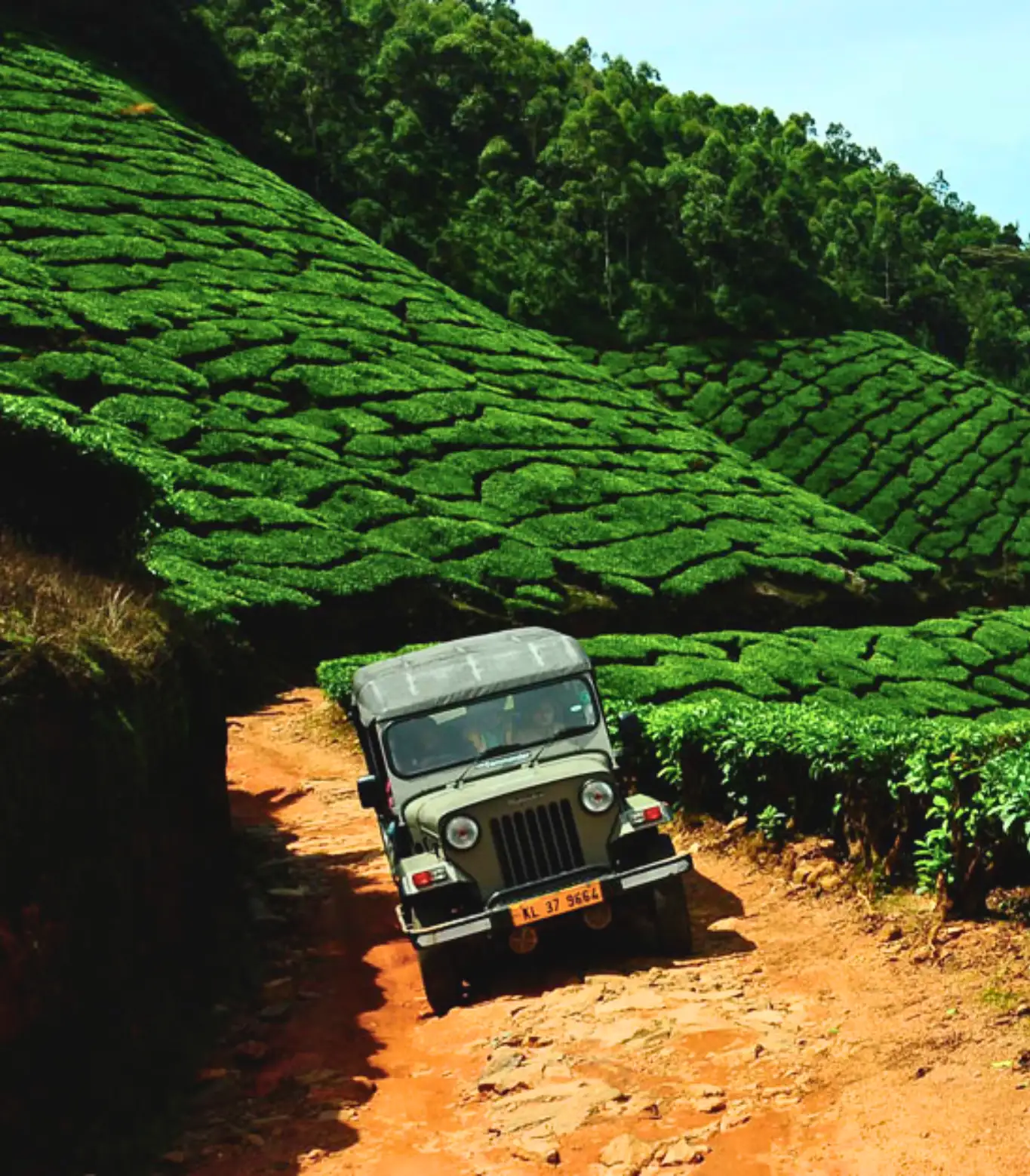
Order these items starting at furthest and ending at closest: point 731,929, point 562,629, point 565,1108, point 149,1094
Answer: point 562,629, point 731,929, point 149,1094, point 565,1108

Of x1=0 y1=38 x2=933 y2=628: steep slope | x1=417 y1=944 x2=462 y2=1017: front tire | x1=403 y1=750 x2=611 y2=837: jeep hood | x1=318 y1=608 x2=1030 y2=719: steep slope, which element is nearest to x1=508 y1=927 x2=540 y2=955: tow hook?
x1=417 y1=944 x2=462 y2=1017: front tire

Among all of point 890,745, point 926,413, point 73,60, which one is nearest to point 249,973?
point 890,745

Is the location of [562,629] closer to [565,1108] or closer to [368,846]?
[368,846]

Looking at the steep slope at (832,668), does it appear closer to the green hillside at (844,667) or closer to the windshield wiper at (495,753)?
the green hillside at (844,667)

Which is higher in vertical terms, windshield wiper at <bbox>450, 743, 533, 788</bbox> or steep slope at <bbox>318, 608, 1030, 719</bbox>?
windshield wiper at <bbox>450, 743, 533, 788</bbox>

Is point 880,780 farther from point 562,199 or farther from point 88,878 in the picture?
point 562,199

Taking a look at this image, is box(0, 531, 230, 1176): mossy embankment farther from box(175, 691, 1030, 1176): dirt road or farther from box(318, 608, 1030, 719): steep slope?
Result: box(318, 608, 1030, 719): steep slope

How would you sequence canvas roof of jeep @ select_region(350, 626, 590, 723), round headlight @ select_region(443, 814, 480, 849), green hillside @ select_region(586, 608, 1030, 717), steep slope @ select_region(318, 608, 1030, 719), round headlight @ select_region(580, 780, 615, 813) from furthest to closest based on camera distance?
1. green hillside @ select_region(586, 608, 1030, 717)
2. steep slope @ select_region(318, 608, 1030, 719)
3. canvas roof of jeep @ select_region(350, 626, 590, 723)
4. round headlight @ select_region(580, 780, 615, 813)
5. round headlight @ select_region(443, 814, 480, 849)

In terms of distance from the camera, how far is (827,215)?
73.9 meters

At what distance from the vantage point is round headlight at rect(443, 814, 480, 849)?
8789 millimetres

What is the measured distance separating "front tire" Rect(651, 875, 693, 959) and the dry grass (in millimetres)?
4097

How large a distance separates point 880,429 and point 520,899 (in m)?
43.5

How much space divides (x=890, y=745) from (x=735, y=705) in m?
A: 4.00

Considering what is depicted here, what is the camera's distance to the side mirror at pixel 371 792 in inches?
380
